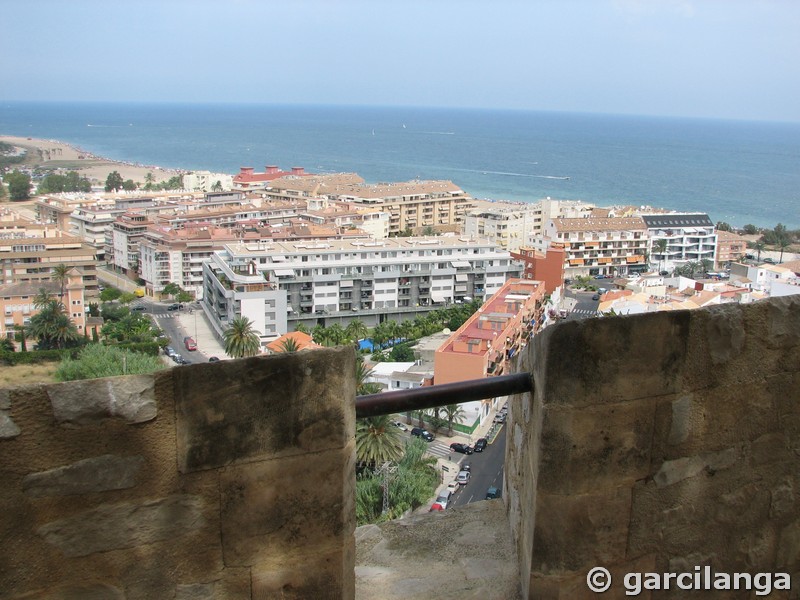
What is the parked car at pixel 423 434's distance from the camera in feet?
65.5

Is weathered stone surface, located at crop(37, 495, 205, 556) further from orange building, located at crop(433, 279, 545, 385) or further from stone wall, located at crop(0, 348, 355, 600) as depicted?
orange building, located at crop(433, 279, 545, 385)

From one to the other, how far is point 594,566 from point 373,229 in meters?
49.2

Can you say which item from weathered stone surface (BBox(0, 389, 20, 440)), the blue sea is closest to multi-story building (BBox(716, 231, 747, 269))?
the blue sea

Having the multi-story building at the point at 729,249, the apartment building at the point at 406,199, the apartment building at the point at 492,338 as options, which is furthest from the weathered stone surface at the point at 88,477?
the apartment building at the point at 406,199

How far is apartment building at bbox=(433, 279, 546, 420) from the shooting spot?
68.6 ft

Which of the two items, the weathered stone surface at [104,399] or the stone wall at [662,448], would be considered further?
the stone wall at [662,448]

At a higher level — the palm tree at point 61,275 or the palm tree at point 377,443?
the palm tree at point 377,443

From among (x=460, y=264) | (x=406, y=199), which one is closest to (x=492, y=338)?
(x=460, y=264)

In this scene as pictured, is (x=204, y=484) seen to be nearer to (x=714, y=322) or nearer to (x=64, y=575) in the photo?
(x=64, y=575)

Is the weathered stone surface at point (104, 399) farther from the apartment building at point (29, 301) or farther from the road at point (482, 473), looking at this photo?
the apartment building at point (29, 301)

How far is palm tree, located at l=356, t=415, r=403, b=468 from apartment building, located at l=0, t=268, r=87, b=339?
811 inches

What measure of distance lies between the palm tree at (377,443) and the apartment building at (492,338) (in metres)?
1.67

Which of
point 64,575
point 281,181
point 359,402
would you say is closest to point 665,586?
point 359,402

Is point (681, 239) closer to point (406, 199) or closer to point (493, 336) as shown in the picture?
point (406, 199)
